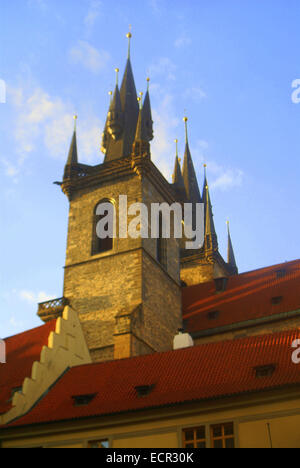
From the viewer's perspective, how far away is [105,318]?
26438mm

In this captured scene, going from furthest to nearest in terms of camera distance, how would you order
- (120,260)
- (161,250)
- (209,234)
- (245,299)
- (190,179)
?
(190,179) < (209,234) < (161,250) < (245,299) < (120,260)

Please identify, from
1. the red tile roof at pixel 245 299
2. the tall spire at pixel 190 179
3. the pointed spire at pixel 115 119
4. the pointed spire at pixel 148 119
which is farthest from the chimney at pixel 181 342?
the tall spire at pixel 190 179

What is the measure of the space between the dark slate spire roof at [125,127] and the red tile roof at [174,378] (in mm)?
15144

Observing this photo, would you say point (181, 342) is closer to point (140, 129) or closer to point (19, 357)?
point (19, 357)

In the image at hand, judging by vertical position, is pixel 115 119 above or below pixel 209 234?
above

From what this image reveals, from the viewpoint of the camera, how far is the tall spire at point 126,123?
32.6m

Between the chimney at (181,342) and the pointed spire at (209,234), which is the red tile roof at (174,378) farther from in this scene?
the pointed spire at (209,234)

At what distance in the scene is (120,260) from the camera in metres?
27.8

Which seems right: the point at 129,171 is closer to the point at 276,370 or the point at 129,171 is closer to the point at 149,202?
the point at 149,202

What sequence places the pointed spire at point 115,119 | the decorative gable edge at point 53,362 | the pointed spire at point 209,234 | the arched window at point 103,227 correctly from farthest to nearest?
the pointed spire at point 209,234, the pointed spire at point 115,119, the arched window at point 103,227, the decorative gable edge at point 53,362

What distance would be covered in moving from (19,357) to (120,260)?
7.33 m

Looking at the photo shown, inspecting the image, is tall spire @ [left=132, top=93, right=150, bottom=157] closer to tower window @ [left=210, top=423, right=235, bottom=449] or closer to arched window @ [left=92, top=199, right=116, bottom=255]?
arched window @ [left=92, top=199, right=116, bottom=255]

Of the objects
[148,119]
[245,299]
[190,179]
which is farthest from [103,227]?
[190,179]
